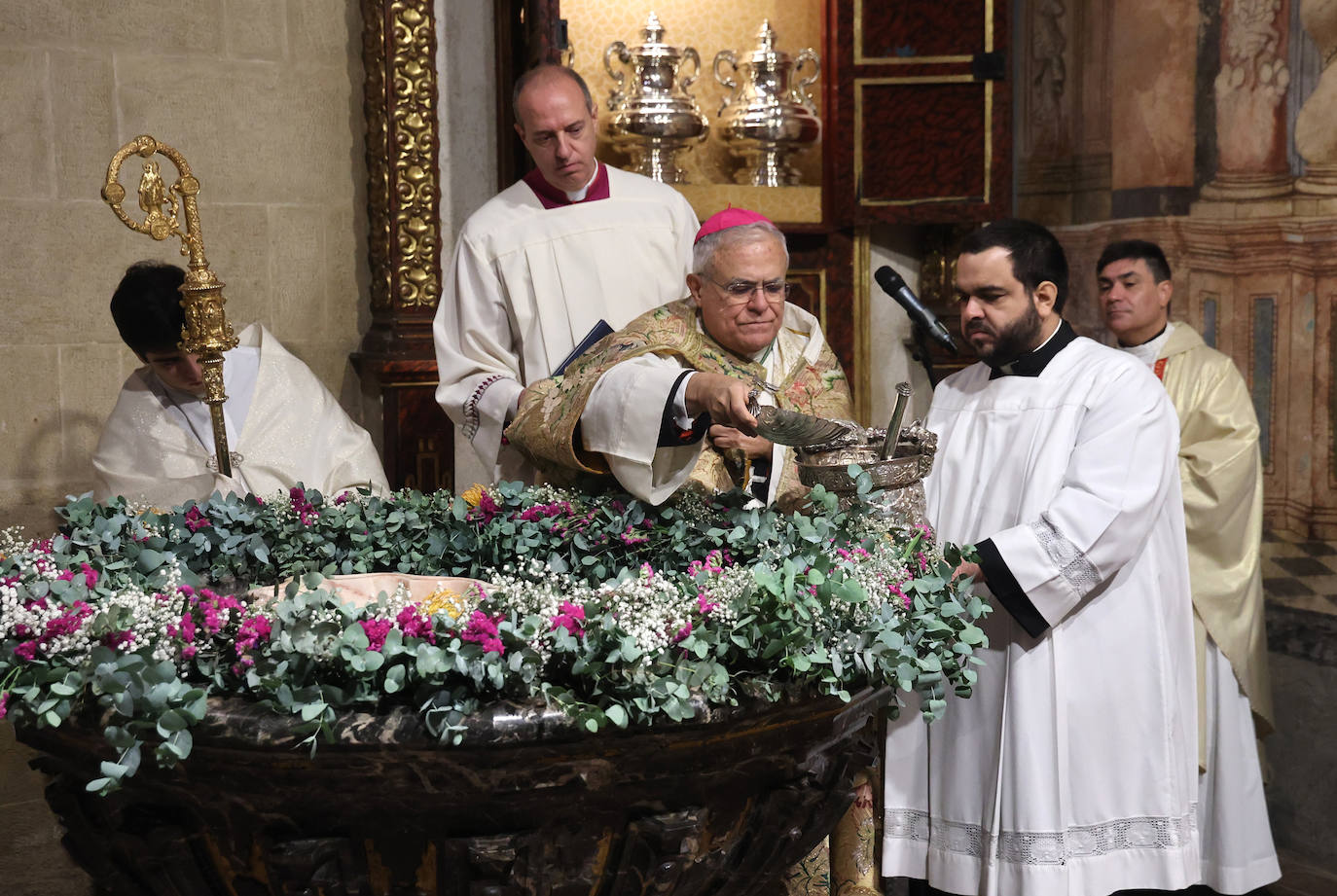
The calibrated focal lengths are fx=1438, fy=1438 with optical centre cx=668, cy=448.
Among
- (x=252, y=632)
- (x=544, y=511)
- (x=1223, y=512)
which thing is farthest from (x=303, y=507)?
(x=1223, y=512)

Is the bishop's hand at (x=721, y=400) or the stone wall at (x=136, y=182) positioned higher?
the stone wall at (x=136, y=182)

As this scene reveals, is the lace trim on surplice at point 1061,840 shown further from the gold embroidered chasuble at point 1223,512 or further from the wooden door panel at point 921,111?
the wooden door panel at point 921,111

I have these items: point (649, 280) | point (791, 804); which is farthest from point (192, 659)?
point (649, 280)

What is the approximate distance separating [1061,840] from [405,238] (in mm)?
3433

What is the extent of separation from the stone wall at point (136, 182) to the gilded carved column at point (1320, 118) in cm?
359

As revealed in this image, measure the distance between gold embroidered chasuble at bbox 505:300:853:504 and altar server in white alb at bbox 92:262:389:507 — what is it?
1.19 metres

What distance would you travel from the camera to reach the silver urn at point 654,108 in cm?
599

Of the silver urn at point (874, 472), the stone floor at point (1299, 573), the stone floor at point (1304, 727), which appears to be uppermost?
the silver urn at point (874, 472)

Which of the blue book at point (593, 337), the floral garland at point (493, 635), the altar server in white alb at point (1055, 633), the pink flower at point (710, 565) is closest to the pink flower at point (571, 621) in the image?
the floral garland at point (493, 635)

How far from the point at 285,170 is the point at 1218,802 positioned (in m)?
3.88

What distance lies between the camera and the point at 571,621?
1773mm

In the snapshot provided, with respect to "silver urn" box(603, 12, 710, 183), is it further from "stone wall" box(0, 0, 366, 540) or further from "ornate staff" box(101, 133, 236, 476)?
"ornate staff" box(101, 133, 236, 476)

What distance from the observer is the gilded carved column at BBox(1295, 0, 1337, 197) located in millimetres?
5297

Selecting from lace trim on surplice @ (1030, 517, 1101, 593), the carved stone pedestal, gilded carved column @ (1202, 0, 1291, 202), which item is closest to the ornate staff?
the carved stone pedestal
